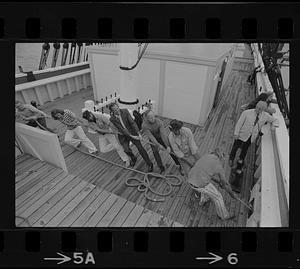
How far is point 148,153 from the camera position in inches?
121

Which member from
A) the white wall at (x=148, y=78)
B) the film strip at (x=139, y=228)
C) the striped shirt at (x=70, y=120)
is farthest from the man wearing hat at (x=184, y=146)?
the white wall at (x=148, y=78)

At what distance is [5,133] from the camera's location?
1.97m

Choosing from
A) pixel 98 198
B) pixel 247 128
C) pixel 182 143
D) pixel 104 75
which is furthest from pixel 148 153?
pixel 104 75

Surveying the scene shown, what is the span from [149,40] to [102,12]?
13.0 inches

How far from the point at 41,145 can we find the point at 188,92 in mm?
2191

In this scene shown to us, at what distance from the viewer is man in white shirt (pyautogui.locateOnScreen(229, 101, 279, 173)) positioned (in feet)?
9.39

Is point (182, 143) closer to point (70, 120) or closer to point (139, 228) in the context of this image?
point (139, 228)

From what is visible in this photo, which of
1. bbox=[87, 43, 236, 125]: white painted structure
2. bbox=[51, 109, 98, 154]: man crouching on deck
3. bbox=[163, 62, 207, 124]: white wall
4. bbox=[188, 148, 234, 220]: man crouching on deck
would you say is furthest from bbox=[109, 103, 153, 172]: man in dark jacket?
bbox=[163, 62, 207, 124]: white wall

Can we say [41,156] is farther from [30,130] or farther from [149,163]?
[149,163]

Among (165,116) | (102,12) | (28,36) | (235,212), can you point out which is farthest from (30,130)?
(235,212)

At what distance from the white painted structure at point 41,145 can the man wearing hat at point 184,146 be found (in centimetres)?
112

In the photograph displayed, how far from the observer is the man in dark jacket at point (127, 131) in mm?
2980

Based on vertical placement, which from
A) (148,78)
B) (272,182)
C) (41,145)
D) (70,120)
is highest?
(148,78)

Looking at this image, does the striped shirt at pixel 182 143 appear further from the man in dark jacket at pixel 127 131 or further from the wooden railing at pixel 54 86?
the wooden railing at pixel 54 86
